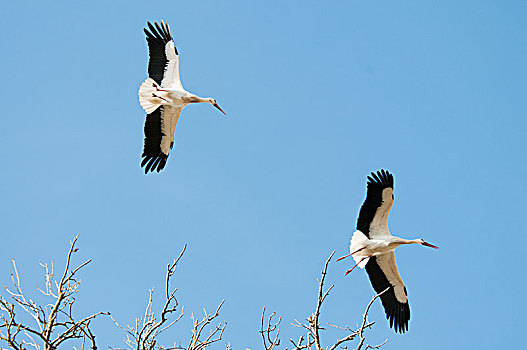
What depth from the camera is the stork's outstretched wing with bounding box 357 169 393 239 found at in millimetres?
10133

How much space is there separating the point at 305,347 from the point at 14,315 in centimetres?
255

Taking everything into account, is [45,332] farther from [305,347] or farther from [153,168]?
→ [153,168]

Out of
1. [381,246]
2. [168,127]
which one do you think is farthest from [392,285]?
[168,127]

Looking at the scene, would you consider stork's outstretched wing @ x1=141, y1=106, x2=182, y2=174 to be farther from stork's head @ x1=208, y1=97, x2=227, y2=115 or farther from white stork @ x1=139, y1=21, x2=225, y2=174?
stork's head @ x1=208, y1=97, x2=227, y2=115

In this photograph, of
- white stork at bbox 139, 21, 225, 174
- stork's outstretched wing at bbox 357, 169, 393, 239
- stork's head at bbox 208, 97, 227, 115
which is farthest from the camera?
stork's head at bbox 208, 97, 227, 115

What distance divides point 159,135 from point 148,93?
2.78 feet

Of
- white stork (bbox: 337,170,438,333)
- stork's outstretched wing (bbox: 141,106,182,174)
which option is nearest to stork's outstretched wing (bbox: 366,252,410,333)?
white stork (bbox: 337,170,438,333)

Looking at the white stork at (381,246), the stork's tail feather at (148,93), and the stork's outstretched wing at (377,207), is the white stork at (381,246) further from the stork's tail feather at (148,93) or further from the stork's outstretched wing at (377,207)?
the stork's tail feather at (148,93)

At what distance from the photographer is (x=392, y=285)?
35.8 ft

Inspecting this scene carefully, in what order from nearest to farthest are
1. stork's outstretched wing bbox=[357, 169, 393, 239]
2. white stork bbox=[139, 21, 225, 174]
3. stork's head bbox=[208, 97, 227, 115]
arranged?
stork's outstretched wing bbox=[357, 169, 393, 239], white stork bbox=[139, 21, 225, 174], stork's head bbox=[208, 97, 227, 115]

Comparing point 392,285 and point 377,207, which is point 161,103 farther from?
point 392,285

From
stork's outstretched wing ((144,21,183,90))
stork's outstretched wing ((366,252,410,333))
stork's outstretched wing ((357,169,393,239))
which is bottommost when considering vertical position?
stork's outstretched wing ((366,252,410,333))

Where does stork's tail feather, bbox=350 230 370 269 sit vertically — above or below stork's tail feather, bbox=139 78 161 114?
below

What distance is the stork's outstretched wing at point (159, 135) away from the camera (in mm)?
11367
